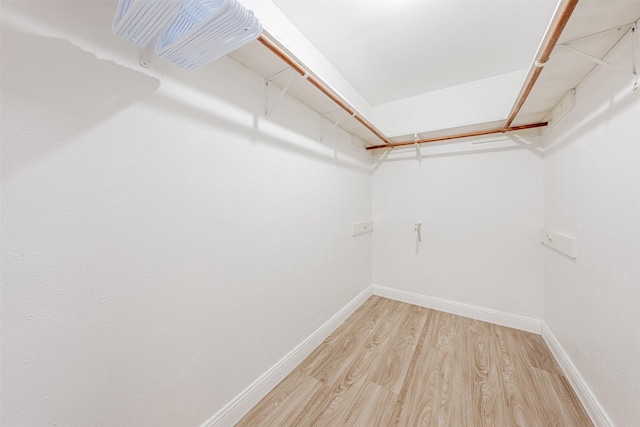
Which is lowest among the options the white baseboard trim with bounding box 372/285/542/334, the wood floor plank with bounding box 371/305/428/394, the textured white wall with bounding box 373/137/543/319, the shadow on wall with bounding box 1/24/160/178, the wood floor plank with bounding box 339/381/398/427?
the wood floor plank with bounding box 339/381/398/427

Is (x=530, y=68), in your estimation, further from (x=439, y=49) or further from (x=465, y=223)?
(x=465, y=223)

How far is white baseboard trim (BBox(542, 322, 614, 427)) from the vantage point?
1211 millimetres

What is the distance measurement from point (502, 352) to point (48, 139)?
2.97 meters

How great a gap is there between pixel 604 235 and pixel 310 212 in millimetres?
1757

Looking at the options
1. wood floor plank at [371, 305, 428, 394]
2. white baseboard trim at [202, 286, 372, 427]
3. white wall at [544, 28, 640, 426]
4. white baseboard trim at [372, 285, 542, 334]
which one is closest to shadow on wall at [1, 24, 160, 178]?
white baseboard trim at [202, 286, 372, 427]

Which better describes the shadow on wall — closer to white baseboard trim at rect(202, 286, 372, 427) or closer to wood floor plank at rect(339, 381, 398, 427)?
white baseboard trim at rect(202, 286, 372, 427)

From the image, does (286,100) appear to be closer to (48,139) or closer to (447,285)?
(48,139)

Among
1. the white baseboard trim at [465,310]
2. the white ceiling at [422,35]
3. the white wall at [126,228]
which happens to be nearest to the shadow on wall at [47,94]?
the white wall at [126,228]

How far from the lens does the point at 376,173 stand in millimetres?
2986

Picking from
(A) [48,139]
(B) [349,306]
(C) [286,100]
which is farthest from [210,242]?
(B) [349,306]

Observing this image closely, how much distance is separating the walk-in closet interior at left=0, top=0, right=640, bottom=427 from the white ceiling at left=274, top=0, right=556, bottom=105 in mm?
18

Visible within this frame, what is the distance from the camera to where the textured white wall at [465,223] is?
219 centimetres

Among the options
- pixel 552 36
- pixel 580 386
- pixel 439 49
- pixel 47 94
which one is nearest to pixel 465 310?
pixel 580 386

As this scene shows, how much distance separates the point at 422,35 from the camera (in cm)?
169
